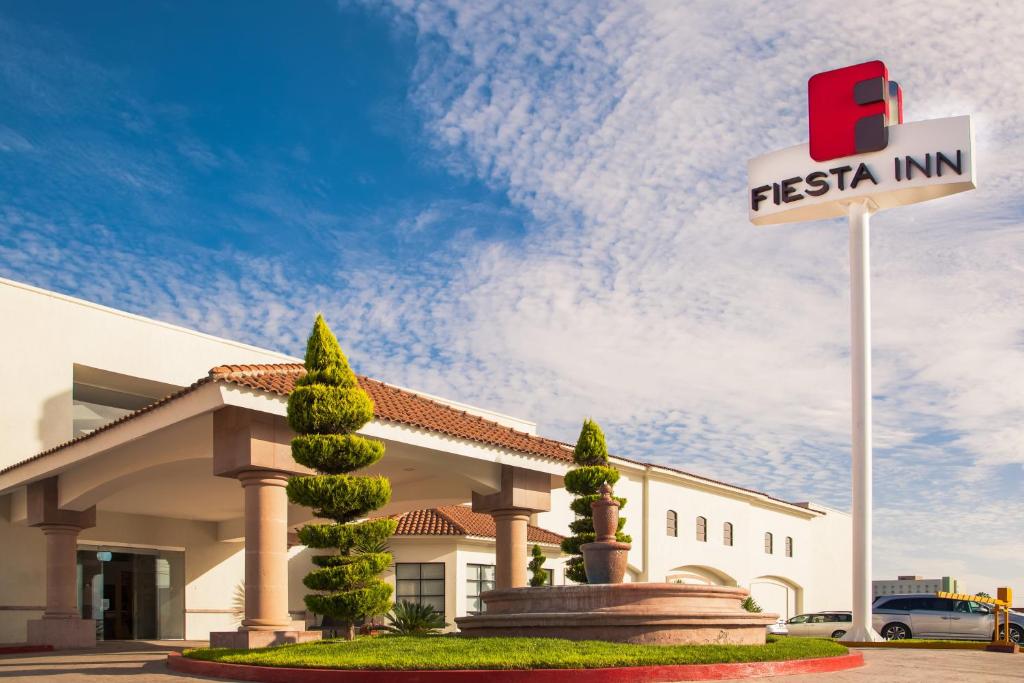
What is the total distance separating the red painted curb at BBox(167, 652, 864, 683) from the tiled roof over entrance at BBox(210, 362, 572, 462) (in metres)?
5.36

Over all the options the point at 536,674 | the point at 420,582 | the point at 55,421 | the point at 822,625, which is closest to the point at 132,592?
the point at 55,421

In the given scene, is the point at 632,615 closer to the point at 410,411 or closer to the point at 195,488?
the point at 410,411

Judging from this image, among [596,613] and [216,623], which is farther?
[216,623]

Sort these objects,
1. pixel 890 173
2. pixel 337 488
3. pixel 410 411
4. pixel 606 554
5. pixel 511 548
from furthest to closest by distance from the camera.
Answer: pixel 890 173, pixel 511 548, pixel 410 411, pixel 606 554, pixel 337 488

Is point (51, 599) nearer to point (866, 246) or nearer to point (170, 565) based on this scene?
point (170, 565)

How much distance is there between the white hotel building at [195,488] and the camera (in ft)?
65.3

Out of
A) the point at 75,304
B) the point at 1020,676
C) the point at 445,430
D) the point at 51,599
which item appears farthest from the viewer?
the point at 75,304

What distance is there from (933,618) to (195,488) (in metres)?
21.6

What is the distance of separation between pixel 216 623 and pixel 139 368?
10.3m

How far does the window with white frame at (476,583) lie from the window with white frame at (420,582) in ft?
3.59

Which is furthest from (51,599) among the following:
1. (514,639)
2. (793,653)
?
(793,653)

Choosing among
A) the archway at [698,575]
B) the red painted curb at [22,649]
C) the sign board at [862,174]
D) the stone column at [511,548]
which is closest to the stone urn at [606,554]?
the stone column at [511,548]

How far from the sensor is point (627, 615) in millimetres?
17281

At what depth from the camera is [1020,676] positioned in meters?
16.1
